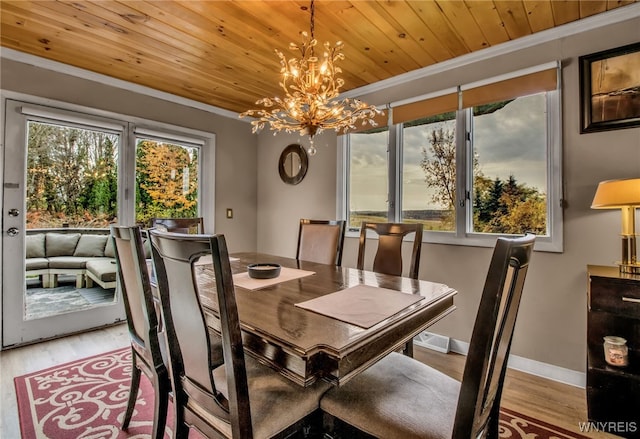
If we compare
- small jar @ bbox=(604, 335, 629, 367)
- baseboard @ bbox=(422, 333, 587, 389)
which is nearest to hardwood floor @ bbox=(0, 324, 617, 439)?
baseboard @ bbox=(422, 333, 587, 389)

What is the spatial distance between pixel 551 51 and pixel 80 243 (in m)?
4.26

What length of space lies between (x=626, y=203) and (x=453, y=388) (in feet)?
4.45

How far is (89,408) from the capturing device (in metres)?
1.79

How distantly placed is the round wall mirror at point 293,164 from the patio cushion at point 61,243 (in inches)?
88.1

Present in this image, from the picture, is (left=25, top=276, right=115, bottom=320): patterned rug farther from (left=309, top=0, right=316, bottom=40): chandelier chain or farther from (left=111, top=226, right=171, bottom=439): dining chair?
(left=309, top=0, right=316, bottom=40): chandelier chain

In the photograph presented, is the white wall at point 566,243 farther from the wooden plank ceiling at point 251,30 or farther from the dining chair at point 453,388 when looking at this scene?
the dining chair at point 453,388

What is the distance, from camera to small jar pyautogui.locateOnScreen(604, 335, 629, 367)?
5.43ft

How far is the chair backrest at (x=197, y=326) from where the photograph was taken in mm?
836

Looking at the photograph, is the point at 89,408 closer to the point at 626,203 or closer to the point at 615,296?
the point at 615,296

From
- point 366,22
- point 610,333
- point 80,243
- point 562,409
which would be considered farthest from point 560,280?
point 80,243

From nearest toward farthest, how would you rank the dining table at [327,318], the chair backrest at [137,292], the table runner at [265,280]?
the dining table at [327,318], the chair backrest at [137,292], the table runner at [265,280]

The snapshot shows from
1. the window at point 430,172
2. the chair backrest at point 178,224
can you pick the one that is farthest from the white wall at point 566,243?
the chair backrest at point 178,224

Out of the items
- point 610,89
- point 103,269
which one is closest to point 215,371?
point 103,269

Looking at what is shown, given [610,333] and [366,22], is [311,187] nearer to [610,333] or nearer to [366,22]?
[366,22]
